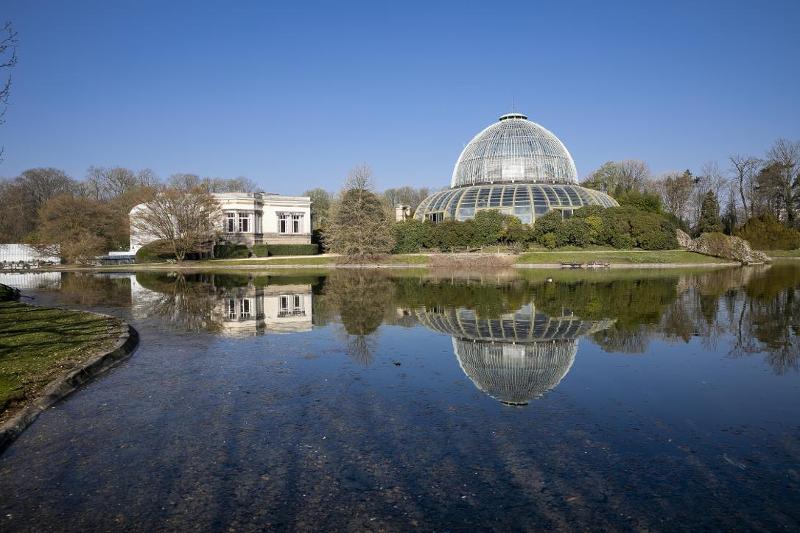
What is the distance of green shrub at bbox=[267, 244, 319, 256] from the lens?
61781 mm

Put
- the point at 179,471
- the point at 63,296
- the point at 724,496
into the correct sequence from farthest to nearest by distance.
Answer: the point at 63,296 → the point at 179,471 → the point at 724,496

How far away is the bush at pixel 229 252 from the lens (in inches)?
2361

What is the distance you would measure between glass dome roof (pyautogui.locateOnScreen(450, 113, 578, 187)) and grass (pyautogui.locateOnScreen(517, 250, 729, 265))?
69.2 ft

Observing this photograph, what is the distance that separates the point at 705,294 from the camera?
2409 centimetres

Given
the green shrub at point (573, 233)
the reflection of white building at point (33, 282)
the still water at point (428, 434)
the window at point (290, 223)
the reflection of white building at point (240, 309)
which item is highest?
the window at point (290, 223)

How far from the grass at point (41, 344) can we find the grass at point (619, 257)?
38233mm

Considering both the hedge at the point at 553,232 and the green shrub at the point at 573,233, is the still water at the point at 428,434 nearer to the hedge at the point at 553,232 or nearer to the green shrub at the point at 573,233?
the green shrub at the point at 573,233

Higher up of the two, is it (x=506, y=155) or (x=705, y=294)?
(x=506, y=155)

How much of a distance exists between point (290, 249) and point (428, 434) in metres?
56.7

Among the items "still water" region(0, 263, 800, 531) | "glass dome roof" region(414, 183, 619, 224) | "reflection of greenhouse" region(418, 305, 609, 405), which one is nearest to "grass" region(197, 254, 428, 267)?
"glass dome roof" region(414, 183, 619, 224)

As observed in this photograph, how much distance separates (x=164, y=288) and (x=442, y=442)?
27638 mm

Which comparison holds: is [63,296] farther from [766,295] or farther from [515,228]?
[515,228]

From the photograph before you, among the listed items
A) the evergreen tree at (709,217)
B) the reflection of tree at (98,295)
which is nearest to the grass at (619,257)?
the evergreen tree at (709,217)

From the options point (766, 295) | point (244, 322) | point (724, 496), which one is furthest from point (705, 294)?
point (724, 496)
